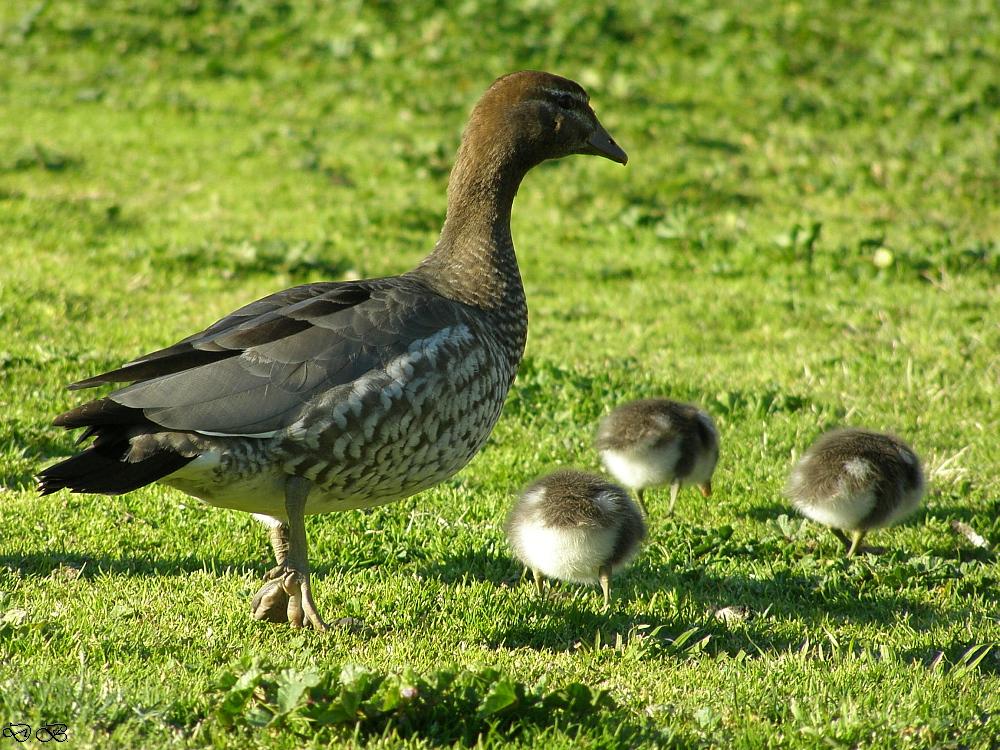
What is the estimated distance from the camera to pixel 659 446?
6.33m

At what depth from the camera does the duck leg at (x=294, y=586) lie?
4.93 metres

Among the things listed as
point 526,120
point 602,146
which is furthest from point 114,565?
point 602,146

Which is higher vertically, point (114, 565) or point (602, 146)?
point (602, 146)

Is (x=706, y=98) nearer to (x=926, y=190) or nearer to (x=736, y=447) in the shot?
(x=926, y=190)

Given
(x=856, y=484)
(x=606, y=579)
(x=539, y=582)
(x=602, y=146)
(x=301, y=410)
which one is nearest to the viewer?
(x=301, y=410)

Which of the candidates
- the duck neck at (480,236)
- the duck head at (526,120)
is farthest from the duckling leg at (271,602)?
the duck head at (526,120)

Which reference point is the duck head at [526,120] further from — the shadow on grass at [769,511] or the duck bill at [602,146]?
the shadow on grass at [769,511]

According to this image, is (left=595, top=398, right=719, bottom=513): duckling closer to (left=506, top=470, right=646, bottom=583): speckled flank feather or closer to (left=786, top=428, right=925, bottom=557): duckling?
(left=786, top=428, right=925, bottom=557): duckling

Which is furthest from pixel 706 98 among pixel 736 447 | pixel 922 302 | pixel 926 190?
pixel 736 447

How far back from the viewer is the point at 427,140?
43.6 ft

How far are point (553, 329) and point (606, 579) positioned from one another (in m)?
4.08

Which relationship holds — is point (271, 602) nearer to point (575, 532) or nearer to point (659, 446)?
point (575, 532)

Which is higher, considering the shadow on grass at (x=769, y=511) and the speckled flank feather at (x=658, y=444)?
the speckled flank feather at (x=658, y=444)

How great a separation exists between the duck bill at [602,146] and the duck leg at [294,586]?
277 centimetres
